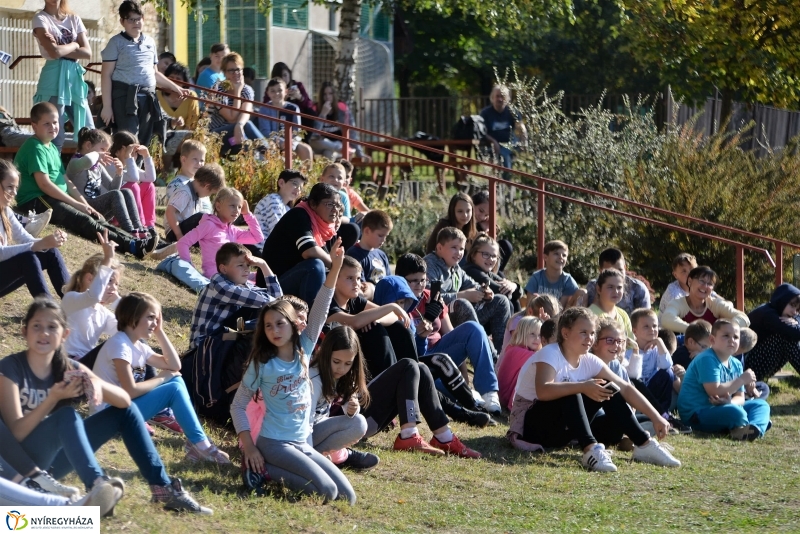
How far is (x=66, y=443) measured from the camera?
5621 mm

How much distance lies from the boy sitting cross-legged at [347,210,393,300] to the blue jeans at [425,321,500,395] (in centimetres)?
75

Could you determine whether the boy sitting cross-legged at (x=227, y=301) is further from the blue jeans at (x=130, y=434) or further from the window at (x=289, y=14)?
the window at (x=289, y=14)

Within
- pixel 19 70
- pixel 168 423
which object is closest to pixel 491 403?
pixel 168 423

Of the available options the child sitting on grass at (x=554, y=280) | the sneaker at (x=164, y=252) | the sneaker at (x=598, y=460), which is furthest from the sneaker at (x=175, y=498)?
the child sitting on grass at (x=554, y=280)

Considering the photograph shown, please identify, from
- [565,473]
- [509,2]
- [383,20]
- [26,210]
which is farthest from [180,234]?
[383,20]

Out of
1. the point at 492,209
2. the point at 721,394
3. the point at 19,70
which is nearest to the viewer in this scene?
the point at 721,394

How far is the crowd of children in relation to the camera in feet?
19.4

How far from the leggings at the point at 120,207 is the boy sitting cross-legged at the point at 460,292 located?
2600mm

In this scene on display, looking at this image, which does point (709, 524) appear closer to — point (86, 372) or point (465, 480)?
point (465, 480)

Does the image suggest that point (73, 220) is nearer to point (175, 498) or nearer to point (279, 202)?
point (279, 202)

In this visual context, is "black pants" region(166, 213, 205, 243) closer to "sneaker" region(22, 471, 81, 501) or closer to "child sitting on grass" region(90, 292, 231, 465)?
"child sitting on grass" region(90, 292, 231, 465)

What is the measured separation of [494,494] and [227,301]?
2066 mm

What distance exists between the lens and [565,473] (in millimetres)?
7715

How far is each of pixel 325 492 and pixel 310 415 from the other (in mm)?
601
